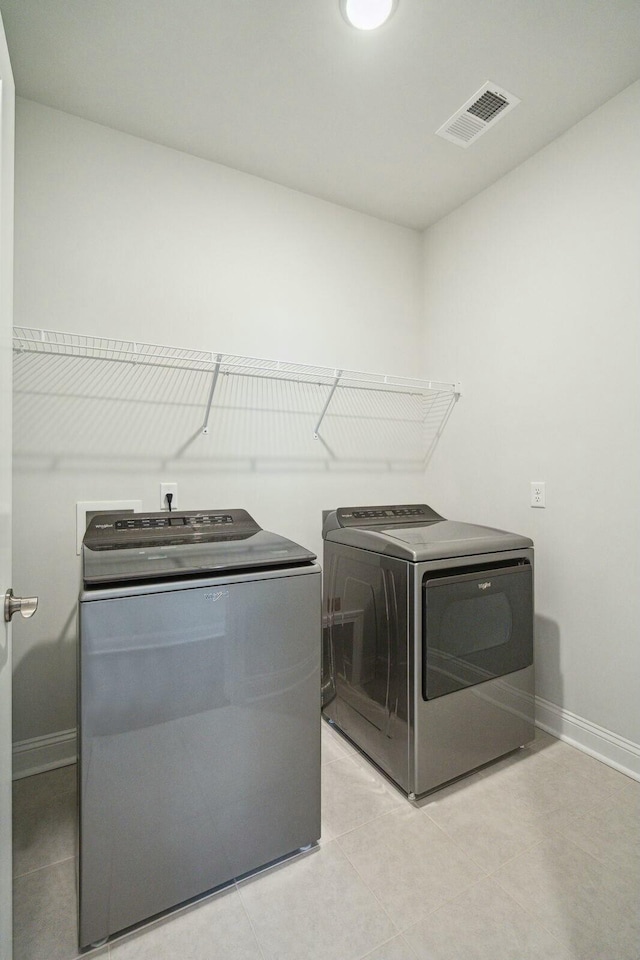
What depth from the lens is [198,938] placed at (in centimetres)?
112

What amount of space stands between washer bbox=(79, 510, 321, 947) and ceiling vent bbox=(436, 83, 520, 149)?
6.11ft

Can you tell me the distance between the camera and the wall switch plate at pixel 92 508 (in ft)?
6.01

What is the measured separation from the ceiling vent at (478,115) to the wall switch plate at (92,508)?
→ 2062mm

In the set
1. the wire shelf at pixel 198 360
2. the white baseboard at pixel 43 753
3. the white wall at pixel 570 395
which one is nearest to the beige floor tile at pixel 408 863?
the white wall at pixel 570 395

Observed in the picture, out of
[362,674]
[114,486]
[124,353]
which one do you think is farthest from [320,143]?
[362,674]

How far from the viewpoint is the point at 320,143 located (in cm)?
202

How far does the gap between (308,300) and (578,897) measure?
2.47m

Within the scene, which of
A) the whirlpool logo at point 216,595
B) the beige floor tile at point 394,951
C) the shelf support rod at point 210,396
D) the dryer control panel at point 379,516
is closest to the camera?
the beige floor tile at point 394,951

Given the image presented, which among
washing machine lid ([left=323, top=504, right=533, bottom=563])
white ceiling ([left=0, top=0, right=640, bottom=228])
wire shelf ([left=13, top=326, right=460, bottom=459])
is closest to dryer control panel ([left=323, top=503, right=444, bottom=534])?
washing machine lid ([left=323, top=504, right=533, bottom=563])

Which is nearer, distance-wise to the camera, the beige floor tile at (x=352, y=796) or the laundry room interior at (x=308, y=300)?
the beige floor tile at (x=352, y=796)

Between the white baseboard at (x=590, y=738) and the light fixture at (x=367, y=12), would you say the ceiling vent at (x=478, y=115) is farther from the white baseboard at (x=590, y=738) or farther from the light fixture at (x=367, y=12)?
the white baseboard at (x=590, y=738)

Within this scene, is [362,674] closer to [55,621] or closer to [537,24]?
[55,621]

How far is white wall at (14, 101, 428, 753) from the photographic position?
70.1 inches

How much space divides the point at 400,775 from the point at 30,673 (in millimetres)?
1450
